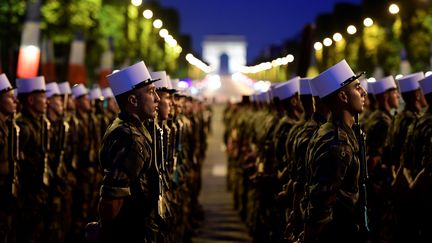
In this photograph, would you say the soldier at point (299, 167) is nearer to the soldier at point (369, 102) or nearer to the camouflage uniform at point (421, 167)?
the camouflage uniform at point (421, 167)

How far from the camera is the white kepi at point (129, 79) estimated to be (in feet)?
23.2

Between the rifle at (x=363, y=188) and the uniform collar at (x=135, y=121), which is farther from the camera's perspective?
the uniform collar at (x=135, y=121)

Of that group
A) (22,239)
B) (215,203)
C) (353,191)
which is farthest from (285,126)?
(215,203)

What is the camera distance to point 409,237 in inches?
409

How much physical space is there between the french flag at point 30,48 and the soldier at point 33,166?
24.1ft

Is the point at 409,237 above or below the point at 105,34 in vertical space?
below

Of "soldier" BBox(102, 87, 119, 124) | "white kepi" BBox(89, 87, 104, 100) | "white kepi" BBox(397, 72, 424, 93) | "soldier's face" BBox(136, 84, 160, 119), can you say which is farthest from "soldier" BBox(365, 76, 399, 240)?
"white kepi" BBox(89, 87, 104, 100)

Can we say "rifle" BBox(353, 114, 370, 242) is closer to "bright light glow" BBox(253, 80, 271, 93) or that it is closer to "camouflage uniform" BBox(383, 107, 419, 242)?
"camouflage uniform" BBox(383, 107, 419, 242)

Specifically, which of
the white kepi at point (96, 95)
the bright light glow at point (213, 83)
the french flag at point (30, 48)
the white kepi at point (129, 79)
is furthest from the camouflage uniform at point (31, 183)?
the bright light glow at point (213, 83)

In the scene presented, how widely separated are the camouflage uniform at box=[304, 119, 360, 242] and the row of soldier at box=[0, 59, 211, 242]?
3.66 ft

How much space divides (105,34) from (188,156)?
140 feet

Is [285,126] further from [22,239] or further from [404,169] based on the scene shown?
[22,239]

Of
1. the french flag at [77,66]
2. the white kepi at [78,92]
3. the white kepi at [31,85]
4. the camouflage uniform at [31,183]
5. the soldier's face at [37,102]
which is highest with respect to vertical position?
the french flag at [77,66]

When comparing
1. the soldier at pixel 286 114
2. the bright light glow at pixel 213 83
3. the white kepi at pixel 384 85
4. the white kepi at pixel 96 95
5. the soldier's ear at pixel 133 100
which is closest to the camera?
the soldier's ear at pixel 133 100
